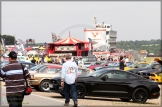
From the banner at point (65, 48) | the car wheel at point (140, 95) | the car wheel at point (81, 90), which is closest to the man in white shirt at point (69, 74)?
the car wheel at point (81, 90)

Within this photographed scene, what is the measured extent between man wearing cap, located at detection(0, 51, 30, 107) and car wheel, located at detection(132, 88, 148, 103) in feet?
26.2

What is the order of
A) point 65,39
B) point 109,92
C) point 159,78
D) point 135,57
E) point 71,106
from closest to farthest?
point 71,106 < point 109,92 < point 159,78 < point 135,57 < point 65,39

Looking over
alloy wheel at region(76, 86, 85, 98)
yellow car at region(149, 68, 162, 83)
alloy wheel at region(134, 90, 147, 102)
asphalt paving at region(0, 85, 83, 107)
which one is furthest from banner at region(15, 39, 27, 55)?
alloy wheel at region(134, 90, 147, 102)

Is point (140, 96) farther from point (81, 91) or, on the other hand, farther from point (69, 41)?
point (69, 41)

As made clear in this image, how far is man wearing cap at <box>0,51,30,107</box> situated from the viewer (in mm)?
9727

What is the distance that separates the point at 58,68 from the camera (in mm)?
21625

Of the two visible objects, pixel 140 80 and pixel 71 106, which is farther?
pixel 140 80

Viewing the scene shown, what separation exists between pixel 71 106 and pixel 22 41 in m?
41.0

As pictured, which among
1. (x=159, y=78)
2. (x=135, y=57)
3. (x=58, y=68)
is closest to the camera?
(x=58, y=68)

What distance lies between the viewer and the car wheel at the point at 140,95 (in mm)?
17000

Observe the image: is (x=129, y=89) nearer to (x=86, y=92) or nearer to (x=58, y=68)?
(x=86, y=92)

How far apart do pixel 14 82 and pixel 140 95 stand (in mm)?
8371

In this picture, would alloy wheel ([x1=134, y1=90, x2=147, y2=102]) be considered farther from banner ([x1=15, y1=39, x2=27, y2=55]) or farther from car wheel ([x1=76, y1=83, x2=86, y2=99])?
banner ([x1=15, y1=39, x2=27, y2=55])

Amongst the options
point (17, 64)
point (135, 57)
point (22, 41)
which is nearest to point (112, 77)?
point (17, 64)
